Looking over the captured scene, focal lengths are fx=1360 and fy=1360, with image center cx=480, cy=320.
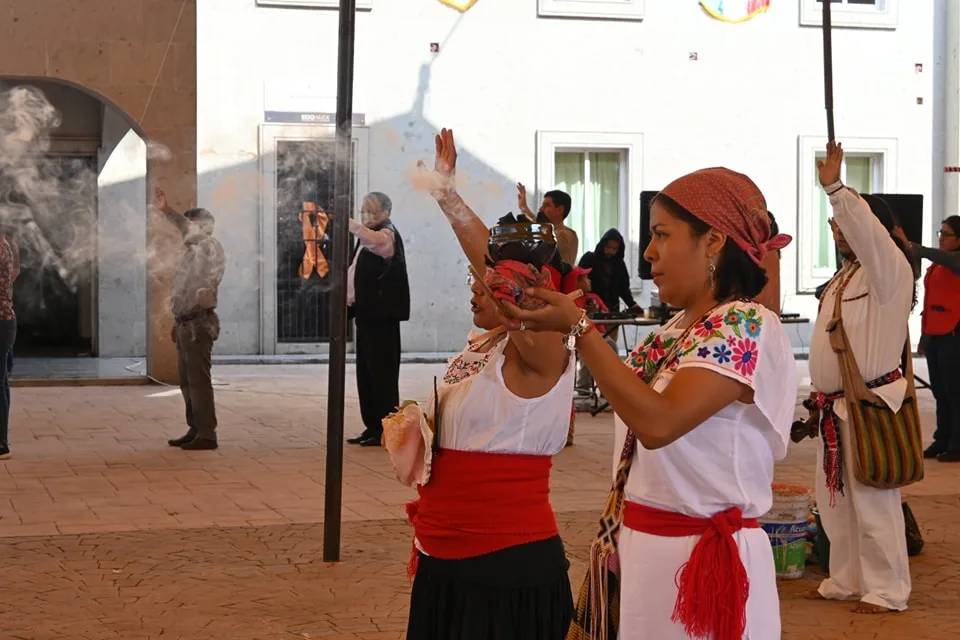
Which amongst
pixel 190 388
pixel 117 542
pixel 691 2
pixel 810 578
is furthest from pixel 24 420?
pixel 691 2

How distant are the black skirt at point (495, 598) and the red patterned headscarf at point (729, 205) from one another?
1081 millimetres

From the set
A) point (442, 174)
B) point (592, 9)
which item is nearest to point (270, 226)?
point (592, 9)

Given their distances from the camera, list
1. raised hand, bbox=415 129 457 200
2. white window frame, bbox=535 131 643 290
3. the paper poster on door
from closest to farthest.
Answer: raised hand, bbox=415 129 457 200
the paper poster on door
white window frame, bbox=535 131 643 290

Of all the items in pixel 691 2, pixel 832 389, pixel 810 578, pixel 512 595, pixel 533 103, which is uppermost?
pixel 691 2

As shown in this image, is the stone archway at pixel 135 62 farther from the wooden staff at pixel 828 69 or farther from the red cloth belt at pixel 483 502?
the red cloth belt at pixel 483 502

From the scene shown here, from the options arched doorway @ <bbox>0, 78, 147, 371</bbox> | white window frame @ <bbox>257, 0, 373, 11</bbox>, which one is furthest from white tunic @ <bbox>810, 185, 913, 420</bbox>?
white window frame @ <bbox>257, 0, 373, 11</bbox>

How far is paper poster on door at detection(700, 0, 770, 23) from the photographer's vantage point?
17.3 metres

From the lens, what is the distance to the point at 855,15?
1994 cm

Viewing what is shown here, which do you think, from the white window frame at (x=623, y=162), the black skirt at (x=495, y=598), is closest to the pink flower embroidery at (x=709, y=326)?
the black skirt at (x=495, y=598)

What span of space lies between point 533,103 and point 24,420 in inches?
372

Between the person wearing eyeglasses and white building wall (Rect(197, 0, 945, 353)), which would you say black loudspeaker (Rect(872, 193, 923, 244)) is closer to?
the person wearing eyeglasses

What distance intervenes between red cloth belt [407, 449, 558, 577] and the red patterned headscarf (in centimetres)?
91

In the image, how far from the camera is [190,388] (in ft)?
32.4

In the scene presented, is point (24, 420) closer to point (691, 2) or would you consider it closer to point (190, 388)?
point (190, 388)
